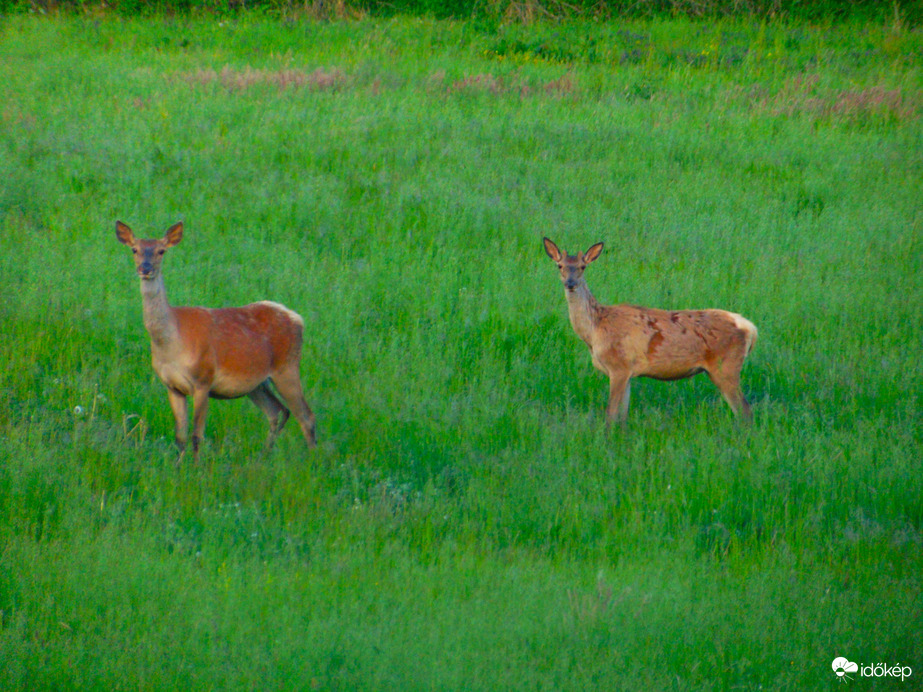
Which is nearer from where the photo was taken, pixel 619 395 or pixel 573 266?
pixel 619 395

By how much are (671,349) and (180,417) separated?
3933 millimetres

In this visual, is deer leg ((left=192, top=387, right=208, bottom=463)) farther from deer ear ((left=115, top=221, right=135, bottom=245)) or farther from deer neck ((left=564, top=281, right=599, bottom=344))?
deer neck ((left=564, top=281, right=599, bottom=344))

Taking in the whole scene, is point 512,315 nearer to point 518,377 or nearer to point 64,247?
point 518,377

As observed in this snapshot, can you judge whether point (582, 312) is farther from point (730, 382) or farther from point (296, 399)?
point (296, 399)

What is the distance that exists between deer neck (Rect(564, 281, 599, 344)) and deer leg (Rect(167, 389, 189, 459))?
336cm

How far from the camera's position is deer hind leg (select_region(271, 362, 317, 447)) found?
25.9ft

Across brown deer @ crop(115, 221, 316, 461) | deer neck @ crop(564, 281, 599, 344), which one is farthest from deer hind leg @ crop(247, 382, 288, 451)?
deer neck @ crop(564, 281, 599, 344)

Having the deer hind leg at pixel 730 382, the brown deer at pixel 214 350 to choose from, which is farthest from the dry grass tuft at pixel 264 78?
the deer hind leg at pixel 730 382

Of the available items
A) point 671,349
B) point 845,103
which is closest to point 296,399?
point 671,349

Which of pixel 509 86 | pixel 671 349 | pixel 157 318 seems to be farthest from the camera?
pixel 509 86

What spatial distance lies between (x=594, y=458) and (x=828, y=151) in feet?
30.7

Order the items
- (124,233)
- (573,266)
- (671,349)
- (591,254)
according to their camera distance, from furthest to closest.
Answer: (591,254) < (573,266) < (671,349) < (124,233)

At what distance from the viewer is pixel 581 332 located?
8.91 metres

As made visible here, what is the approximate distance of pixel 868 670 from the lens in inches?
190
